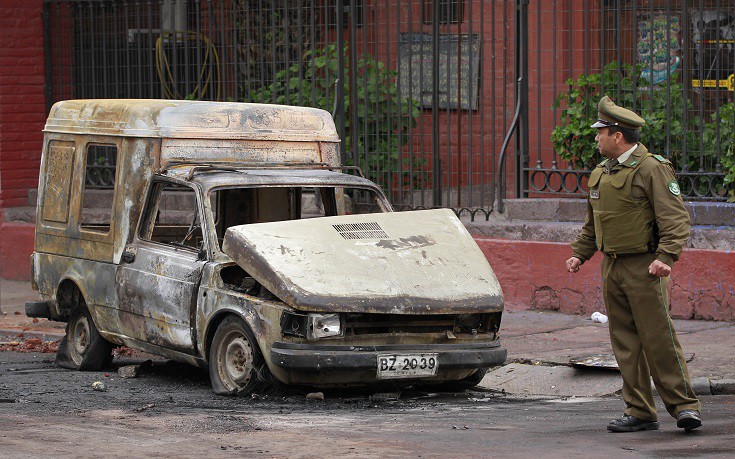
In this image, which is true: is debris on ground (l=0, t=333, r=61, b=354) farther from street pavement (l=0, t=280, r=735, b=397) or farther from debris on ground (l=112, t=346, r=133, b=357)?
debris on ground (l=112, t=346, r=133, b=357)

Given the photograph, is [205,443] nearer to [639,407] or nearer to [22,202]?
[639,407]

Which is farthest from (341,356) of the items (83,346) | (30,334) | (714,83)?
(714,83)

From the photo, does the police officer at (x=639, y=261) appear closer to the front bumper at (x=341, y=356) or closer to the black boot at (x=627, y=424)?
the black boot at (x=627, y=424)

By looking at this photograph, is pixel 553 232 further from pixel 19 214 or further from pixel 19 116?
pixel 19 116

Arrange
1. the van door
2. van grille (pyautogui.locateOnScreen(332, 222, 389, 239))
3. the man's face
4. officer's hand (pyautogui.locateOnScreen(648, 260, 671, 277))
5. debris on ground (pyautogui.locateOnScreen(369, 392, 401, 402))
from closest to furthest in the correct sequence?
officer's hand (pyautogui.locateOnScreen(648, 260, 671, 277)) → the man's face → debris on ground (pyautogui.locateOnScreen(369, 392, 401, 402)) → van grille (pyautogui.locateOnScreen(332, 222, 389, 239)) → the van door

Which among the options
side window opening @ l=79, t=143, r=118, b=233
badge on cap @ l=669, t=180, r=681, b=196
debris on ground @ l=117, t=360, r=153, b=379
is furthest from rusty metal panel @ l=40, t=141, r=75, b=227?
badge on cap @ l=669, t=180, r=681, b=196

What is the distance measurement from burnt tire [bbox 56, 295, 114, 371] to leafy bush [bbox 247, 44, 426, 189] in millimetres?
4526

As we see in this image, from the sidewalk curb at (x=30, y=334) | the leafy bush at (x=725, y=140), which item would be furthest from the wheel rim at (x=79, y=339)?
the leafy bush at (x=725, y=140)

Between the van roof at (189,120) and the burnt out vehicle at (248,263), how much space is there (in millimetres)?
11

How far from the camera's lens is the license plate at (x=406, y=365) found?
8.03 metres

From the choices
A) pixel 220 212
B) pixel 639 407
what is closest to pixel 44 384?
pixel 220 212

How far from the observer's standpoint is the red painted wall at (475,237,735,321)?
11.3 meters

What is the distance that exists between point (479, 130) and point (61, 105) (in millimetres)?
4583

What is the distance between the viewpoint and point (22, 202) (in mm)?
16125
